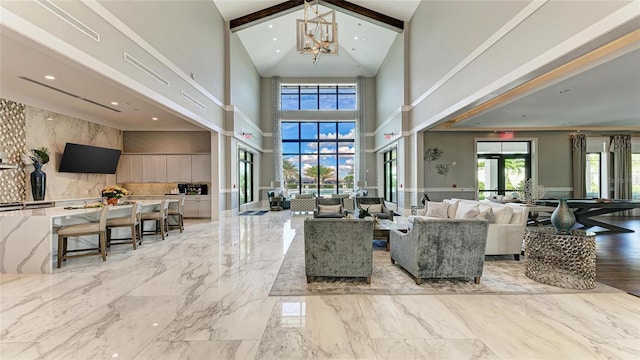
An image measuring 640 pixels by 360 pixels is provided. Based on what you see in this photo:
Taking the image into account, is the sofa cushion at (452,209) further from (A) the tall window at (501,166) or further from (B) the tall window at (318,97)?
(B) the tall window at (318,97)

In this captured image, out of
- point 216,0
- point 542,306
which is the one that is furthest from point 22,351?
point 216,0

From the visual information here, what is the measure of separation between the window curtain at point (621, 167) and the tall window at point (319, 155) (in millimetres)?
10123

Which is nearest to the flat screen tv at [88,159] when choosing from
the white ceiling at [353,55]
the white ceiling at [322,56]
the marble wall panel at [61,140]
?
the marble wall panel at [61,140]

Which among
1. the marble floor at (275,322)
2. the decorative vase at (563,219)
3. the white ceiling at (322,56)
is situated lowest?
the marble floor at (275,322)

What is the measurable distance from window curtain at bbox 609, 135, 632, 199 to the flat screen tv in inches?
673

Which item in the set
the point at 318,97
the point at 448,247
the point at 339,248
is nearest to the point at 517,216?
the point at 448,247

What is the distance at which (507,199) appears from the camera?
333 inches

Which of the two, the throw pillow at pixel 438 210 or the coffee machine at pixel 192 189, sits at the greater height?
the coffee machine at pixel 192 189

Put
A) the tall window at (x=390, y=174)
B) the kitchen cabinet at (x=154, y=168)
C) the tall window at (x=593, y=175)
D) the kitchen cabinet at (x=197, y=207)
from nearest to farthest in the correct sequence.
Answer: the kitchen cabinet at (x=197, y=207)
the kitchen cabinet at (x=154, y=168)
the tall window at (x=593, y=175)
the tall window at (x=390, y=174)

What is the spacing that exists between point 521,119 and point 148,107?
10840mm

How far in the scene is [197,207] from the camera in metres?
9.71

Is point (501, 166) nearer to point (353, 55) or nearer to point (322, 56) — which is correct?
point (353, 55)

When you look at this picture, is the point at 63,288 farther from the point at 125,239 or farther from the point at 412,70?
the point at 412,70

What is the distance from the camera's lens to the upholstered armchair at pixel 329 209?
23.7 ft
